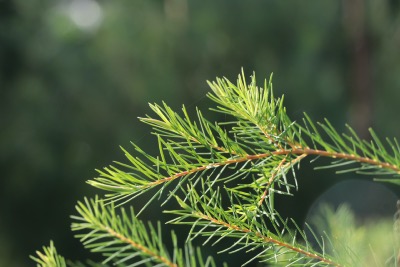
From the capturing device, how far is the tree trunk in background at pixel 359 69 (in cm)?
450

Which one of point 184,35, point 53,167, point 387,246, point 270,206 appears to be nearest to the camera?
point 270,206

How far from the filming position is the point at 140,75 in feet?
14.5

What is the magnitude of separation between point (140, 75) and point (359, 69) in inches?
59.6

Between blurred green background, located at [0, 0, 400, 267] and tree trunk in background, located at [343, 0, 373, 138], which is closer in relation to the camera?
blurred green background, located at [0, 0, 400, 267]

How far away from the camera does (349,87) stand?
4.78 m

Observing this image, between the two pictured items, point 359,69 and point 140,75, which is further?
point 359,69

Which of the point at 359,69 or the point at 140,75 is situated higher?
the point at 140,75

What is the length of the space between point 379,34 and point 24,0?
2.43 meters

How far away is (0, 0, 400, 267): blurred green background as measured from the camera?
4.05 meters

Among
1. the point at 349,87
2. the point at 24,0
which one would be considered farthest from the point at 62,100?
the point at 349,87

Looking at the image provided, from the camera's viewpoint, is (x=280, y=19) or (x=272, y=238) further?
(x=280, y=19)

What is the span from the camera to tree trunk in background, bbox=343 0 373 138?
4504 mm

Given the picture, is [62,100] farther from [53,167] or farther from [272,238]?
[272,238]

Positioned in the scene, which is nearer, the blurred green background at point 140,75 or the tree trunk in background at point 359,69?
the blurred green background at point 140,75
